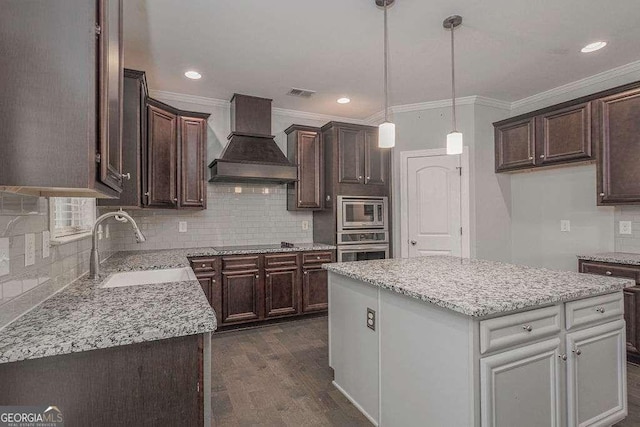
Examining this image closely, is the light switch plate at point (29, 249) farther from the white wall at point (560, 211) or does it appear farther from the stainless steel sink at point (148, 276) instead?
the white wall at point (560, 211)

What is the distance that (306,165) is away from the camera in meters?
4.18

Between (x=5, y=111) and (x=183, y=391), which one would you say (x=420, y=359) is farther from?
(x=5, y=111)

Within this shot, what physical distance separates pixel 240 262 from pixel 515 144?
11.2 feet

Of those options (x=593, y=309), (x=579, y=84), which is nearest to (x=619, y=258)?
(x=593, y=309)

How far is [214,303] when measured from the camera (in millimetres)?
3479

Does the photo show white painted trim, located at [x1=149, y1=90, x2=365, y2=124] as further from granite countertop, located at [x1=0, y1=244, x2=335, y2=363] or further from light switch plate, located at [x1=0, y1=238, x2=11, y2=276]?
light switch plate, located at [x1=0, y1=238, x2=11, y2=276]

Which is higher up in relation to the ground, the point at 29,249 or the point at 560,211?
the point at 560,211

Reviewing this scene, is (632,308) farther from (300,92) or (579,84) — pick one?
(300,92)

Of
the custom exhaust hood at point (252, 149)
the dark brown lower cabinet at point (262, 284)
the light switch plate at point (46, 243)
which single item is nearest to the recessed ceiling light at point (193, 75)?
the custom exhaust hood at point (252, 149)

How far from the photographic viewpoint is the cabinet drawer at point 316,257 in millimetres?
3900

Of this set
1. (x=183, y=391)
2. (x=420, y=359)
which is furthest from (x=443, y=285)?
(x=183, y=391)

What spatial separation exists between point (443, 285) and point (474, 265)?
2.45 ft

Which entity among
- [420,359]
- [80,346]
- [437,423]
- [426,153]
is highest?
[426,153]

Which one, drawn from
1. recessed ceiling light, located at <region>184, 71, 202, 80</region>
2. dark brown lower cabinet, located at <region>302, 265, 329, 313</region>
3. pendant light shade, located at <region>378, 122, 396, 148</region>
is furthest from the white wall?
recessed ceiling light, located at <region>184, 71, 202, 80</region>
